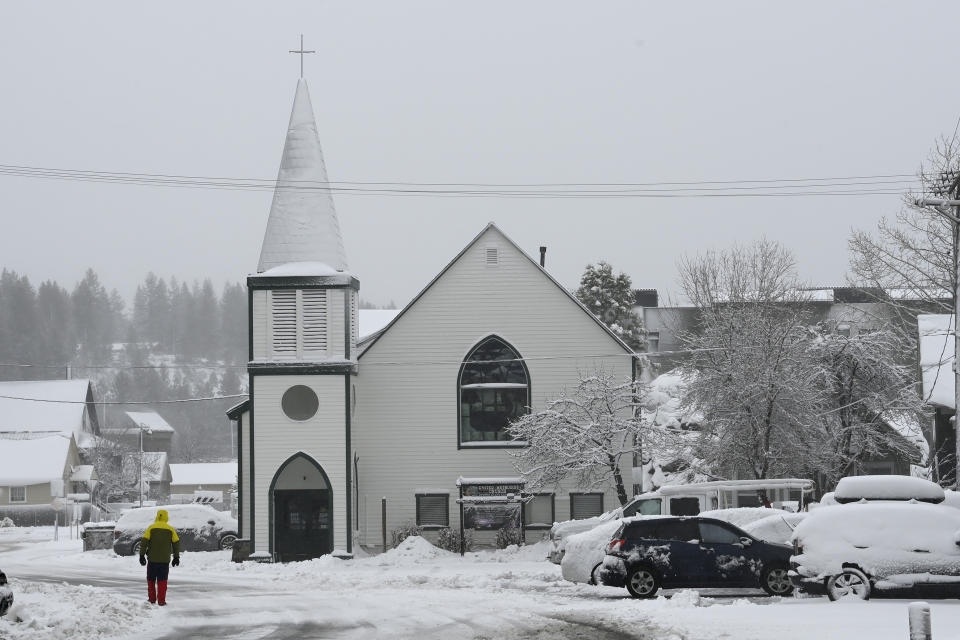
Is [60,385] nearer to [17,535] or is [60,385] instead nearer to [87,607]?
[17,535]

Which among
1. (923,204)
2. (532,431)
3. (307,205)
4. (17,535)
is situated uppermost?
(307,205)

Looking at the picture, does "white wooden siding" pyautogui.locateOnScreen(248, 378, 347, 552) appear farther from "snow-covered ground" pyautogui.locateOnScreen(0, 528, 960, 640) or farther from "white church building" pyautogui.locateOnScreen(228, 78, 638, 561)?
"snow-covered ground" pyautogui.locateOnScreen(0, 528, 960, 640)

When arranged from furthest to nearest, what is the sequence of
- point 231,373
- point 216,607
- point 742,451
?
point 231,373
point 742,451
point 216,607

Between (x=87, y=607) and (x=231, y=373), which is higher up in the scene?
(x=231, y=373)

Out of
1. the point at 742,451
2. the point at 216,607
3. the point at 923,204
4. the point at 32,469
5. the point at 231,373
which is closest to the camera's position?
the point at 216,607

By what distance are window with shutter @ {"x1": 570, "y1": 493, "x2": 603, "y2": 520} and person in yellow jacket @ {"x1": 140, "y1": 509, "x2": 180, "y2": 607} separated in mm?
19366

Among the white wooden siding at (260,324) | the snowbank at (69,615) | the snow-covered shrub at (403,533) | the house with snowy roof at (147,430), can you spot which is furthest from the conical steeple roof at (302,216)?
the house with snowy roof at (147,430)

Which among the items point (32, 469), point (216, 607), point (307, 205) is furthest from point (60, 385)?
point (216, 607)

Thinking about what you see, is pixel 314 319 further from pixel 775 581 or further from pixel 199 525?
pixel 775 581

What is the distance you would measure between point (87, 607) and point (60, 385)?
244 feet

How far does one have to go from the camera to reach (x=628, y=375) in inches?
1610

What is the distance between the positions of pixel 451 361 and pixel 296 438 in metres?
5.85

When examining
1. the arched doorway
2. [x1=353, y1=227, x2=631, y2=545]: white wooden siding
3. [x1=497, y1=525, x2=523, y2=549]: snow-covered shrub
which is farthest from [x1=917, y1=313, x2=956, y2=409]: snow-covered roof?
the arched doorway

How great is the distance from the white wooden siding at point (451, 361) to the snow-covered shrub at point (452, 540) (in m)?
1.01
